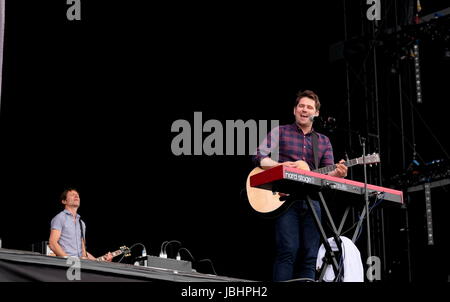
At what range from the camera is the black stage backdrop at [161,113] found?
792 cm

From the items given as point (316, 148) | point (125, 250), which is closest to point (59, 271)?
point (316, 148)

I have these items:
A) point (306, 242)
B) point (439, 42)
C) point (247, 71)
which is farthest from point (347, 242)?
point (247, 71)

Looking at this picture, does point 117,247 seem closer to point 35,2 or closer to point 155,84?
point 155,84

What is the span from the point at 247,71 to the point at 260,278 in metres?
2.34

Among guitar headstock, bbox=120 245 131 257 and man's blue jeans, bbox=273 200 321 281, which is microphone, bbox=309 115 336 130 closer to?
man's blue jeans, bbox=273 200 321 281

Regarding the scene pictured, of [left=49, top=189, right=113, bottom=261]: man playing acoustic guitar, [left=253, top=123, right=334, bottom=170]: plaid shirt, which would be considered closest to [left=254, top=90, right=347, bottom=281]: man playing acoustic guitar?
[left=253, top=123, right=334, bottom=170]: plaid shirt

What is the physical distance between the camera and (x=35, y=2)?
7.45 metres

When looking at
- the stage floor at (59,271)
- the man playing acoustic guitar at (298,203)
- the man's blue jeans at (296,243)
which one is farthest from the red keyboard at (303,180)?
the stage floor at (59,271)

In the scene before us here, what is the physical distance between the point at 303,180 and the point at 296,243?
0.73 metres

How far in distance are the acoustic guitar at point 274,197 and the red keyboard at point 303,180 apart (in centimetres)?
31

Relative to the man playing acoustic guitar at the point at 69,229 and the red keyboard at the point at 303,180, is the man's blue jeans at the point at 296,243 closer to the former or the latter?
the red keyboard at the point at 303,180

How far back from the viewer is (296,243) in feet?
16.3

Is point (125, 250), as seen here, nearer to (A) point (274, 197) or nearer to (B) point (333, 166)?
(A) point (274, 197)
